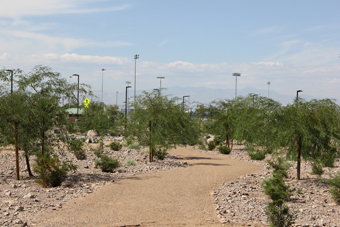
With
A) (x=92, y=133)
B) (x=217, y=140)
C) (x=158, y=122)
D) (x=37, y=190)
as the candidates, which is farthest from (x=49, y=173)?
(x=92, y=133)

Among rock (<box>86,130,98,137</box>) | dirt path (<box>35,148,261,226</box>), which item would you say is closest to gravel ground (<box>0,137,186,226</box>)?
dirt path (<box>35,148,261,226</box>)

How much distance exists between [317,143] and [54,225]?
35.4 ft

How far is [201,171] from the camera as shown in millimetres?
17438

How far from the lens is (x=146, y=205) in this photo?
10.2 meters

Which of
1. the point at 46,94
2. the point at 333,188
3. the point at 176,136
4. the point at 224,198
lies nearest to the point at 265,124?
the point at 333,188

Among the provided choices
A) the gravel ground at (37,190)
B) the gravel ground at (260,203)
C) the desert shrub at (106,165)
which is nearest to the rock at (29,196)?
the gravel ground at (37,190)

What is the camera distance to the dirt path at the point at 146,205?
28.6 feet

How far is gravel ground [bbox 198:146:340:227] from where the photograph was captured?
9.43 metres

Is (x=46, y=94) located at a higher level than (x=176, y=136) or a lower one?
higher

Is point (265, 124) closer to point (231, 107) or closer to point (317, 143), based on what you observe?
point (317, 143)

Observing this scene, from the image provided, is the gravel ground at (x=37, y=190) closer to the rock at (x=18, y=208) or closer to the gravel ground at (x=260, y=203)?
the rock at (x=18, y=208)

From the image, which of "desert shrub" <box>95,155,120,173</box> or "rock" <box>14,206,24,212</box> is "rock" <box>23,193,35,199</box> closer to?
"rock" <box>14,206,24,212</box>

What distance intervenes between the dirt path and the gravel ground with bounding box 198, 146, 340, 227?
1.56 feet

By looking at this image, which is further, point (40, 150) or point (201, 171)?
point (201, 171)
